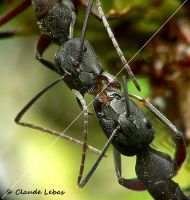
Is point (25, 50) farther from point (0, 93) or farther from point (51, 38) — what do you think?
point (51, 38)

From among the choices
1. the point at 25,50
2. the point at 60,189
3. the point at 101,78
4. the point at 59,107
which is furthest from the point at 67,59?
the point at 25,50

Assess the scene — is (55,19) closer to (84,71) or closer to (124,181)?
(84,71)

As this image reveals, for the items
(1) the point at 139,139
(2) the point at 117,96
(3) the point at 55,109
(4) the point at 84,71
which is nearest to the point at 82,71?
(4) the point at 84,71

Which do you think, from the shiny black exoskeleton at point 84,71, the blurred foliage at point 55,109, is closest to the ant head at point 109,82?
the shiny black exoskeleton at point 84,71

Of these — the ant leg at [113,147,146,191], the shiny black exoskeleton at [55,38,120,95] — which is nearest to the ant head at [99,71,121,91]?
the shiny black exoskeleton at [55,38,120,95]

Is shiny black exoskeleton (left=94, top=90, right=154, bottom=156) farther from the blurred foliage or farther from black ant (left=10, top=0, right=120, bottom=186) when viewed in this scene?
the blurred foliage

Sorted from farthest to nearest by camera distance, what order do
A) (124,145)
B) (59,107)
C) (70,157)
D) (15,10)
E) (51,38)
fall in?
(59,107), (70,157), (15,10), (51,38), (124,145)
